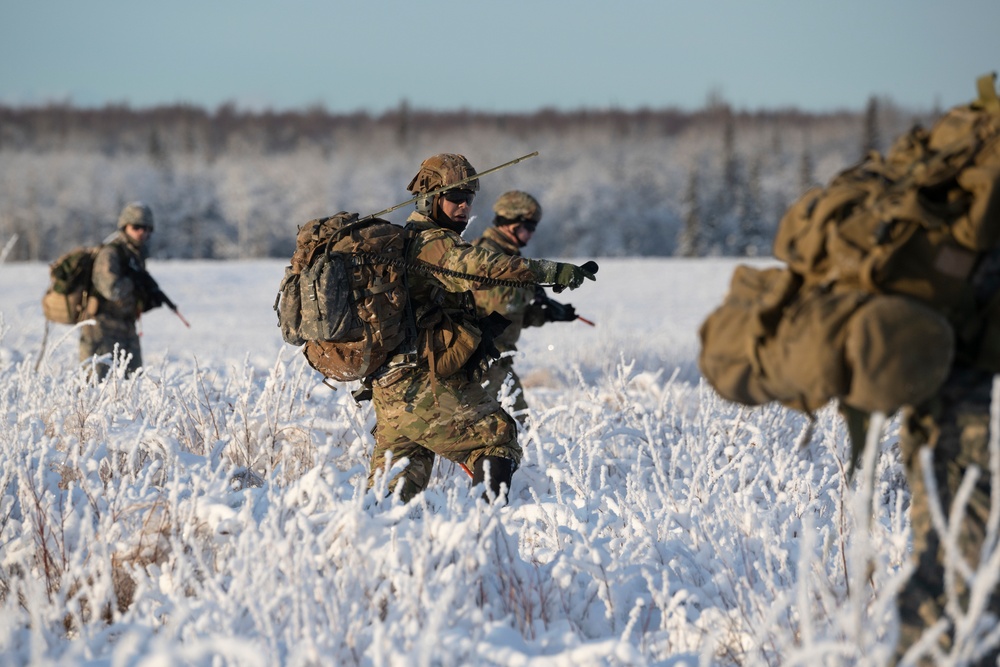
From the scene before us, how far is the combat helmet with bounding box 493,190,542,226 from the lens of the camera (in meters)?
5.30

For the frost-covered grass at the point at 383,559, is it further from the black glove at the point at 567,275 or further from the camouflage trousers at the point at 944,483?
the black glove at the point at 567,275

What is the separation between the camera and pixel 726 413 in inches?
199

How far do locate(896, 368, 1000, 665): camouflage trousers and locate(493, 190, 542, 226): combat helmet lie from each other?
363 centimetres

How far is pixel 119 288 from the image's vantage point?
6438 mm

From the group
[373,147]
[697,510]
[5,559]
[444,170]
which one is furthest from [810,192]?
[373,147]

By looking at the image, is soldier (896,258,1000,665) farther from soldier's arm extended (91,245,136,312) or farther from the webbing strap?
soldier's arm extended (91,245,136,312)

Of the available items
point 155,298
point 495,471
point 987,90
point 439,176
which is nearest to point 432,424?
point 495,471

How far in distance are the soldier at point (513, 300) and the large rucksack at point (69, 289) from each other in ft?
11.3

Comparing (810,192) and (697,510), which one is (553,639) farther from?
(810,192)

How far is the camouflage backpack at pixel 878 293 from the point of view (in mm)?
1646

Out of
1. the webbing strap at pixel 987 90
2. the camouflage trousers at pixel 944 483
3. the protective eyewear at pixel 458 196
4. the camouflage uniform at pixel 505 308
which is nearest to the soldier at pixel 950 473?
the camouflage trousers at pixel 944 483

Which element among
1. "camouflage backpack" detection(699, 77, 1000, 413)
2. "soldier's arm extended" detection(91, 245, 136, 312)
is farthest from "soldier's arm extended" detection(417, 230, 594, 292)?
"soldier's arm extended" detection(91, 245, 136, 312)

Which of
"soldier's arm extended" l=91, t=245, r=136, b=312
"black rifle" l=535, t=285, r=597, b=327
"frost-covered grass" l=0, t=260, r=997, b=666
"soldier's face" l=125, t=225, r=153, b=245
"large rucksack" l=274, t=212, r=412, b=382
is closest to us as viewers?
"frost-covered grass" l=0, t=260, r=997, b=666

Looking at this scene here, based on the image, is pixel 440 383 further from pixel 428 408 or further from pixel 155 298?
pixel 155 298
